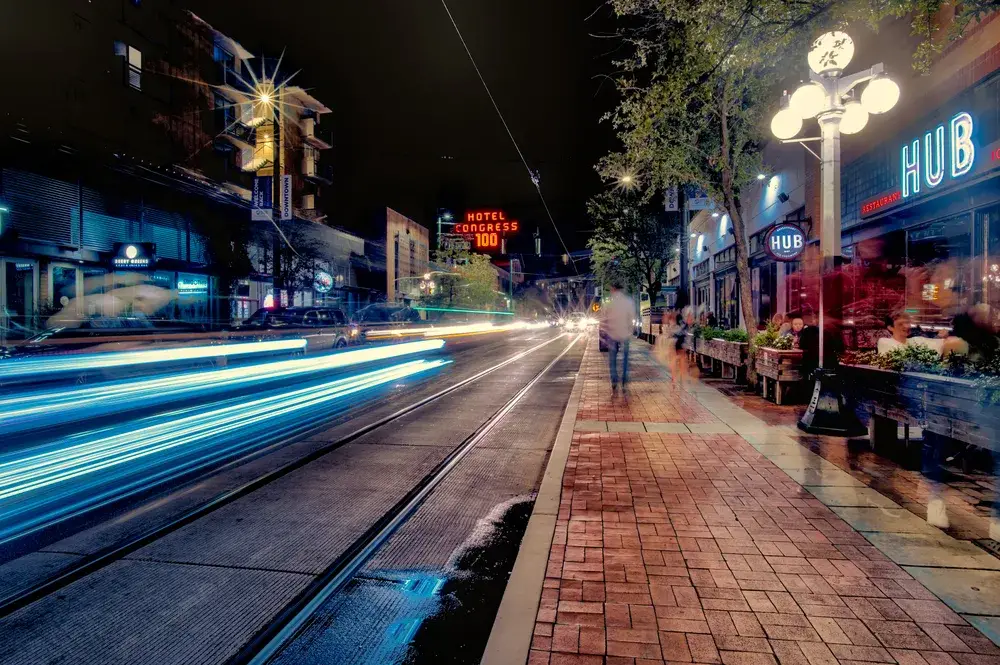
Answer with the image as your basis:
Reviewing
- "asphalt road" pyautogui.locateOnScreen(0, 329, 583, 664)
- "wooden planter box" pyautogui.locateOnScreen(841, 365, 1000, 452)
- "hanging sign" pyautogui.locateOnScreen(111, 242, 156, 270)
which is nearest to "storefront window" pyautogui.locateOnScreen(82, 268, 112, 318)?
"hanging sign" pyautogui.locateOnScreen(111, 242, 156, 270)

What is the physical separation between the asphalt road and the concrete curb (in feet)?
0.55

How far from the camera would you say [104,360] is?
12.0 metres

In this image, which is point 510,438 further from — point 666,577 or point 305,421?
point 666,577

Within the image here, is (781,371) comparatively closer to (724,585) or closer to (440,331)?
(724,585)

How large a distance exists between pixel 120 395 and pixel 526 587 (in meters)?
10.2

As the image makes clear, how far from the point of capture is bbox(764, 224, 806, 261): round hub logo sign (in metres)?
11.0

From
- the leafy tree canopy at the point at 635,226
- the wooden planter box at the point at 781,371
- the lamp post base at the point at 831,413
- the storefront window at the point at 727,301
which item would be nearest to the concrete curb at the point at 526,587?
the lamp post base at the point at 831,413

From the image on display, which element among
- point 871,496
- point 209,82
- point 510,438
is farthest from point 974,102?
point 209,82

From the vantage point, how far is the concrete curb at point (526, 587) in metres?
2.90

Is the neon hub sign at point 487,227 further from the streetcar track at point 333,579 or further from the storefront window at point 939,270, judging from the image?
the streetcar track at point 333,579

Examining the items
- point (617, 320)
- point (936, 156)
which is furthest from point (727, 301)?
point (617, 320)

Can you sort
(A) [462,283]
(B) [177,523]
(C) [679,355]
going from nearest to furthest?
(B) [177,523]
(C) [679,355]
(A) [462,283]

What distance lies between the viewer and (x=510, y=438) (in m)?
8.36

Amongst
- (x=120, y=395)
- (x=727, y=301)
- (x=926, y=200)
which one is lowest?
(x=120, y=395)
